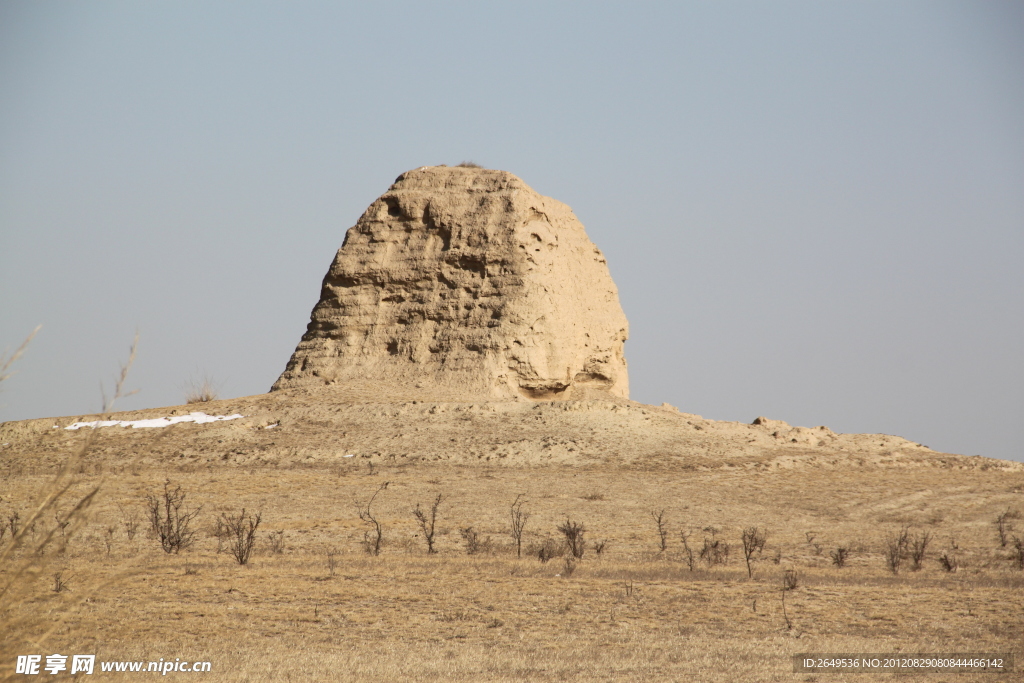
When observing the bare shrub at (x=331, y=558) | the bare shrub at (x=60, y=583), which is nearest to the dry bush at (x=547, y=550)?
the bare shrub at (x=331, y=558)

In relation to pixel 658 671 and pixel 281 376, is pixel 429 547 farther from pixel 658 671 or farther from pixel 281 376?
pixel 281 376

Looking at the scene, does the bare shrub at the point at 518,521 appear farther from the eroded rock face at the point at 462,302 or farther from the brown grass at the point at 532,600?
the eroded rock face at the point at 462,302

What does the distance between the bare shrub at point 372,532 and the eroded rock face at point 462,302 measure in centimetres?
1071

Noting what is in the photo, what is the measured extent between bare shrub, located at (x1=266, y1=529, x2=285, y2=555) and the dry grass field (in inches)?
3.4

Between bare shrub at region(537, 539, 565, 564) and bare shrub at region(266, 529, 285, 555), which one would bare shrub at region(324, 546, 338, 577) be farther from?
bare shrub at region(537, 539, 565, 564)

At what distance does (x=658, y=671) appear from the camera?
8.08 m

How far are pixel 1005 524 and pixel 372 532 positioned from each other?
12048 mm

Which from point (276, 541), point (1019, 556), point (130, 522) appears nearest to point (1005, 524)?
point (1019, 556)

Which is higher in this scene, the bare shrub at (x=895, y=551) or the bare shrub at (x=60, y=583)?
the bare shrub at (x=895, y=551)

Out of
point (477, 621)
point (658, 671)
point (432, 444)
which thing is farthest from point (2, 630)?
point (432, 444)

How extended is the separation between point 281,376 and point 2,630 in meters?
29.6

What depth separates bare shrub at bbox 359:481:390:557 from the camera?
1473 centimetres

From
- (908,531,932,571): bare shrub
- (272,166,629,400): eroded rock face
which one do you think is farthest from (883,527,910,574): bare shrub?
(272,166,629,400): eroded rock face

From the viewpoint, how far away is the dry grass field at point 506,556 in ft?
28.1
